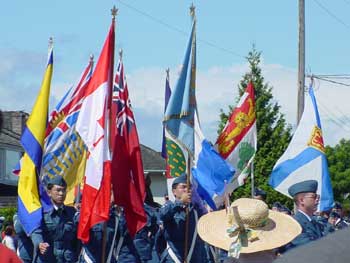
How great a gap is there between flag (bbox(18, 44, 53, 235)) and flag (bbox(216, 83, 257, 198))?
9.72 feet

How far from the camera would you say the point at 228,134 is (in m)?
13.5

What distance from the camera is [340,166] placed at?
6706 centimetres

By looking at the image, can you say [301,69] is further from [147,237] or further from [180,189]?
[180,189]

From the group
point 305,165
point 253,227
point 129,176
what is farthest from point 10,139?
point 253,227

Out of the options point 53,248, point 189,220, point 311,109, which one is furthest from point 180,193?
point 311,109

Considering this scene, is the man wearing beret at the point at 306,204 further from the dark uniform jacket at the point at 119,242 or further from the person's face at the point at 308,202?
the dark uniform jacket at the point at 119,242

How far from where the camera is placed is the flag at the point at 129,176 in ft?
36.0

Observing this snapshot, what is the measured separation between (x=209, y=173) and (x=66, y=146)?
2969mm

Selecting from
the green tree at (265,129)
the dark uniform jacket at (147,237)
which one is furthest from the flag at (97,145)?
the green tree at (265,129)

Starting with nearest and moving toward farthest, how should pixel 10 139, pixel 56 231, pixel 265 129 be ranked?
pixel 56 231 → pixel 265 129 → pixel 10 139

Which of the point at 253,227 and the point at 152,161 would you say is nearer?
the point at 253,227

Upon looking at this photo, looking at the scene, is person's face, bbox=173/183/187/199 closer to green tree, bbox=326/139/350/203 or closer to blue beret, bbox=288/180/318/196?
blue beret, bbox=288/180/318/196

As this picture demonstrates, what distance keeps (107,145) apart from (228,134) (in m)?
3.49

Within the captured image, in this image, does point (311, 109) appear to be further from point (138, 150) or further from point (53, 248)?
point (53, 248)
